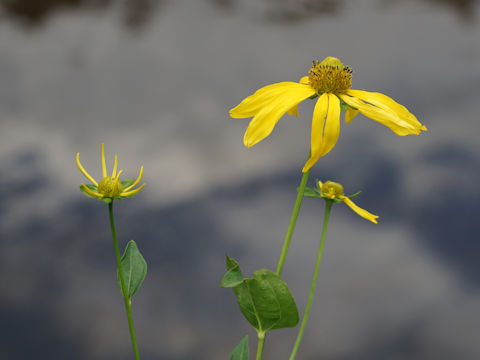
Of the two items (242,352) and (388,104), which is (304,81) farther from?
(242,352)

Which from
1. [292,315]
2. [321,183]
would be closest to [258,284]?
[292,315]

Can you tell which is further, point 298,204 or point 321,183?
point 321,183

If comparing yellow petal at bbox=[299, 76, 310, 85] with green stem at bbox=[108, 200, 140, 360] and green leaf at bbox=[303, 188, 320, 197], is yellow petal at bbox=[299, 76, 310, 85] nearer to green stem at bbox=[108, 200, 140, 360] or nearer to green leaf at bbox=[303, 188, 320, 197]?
green leaf at bbox=[303, 188, 320, 197]

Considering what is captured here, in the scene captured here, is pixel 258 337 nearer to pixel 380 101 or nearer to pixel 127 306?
pixel 127 306

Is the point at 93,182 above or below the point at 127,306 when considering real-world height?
above

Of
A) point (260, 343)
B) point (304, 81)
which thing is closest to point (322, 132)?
point (304, 81)

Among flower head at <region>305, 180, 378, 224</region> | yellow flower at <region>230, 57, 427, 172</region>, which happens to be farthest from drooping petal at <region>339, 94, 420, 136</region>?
flower head at <region>305, 180, 378, 224</region>

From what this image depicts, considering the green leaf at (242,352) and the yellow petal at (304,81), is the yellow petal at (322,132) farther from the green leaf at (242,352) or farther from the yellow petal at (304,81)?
the green leaf at (242,352)
